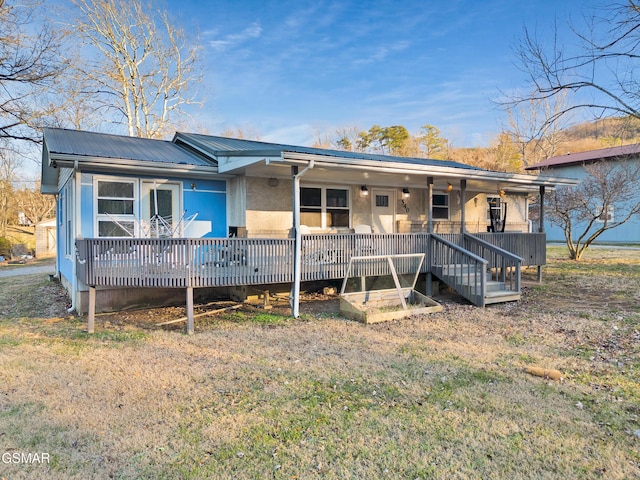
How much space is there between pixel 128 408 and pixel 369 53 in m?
23.5

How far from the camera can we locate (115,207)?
27.7ft

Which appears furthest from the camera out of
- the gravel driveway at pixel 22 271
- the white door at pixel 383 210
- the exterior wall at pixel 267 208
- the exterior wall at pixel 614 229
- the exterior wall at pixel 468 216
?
the exterior wall at pixel 614 229

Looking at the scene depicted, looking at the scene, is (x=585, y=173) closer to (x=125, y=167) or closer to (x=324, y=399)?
(x=125, y=167)

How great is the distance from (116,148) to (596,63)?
9.77 metres

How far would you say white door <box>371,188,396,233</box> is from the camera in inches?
471

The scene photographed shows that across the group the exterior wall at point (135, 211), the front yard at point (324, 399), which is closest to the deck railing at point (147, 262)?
the front yard at point (324, 399)

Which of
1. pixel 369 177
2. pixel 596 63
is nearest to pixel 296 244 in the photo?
pixel 369 177

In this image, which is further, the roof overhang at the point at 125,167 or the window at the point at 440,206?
the window at the point at 440,206

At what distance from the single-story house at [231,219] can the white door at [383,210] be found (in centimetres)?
3

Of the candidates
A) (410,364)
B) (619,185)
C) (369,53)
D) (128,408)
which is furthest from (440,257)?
(369,53)

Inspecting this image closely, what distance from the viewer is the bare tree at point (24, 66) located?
12.5m

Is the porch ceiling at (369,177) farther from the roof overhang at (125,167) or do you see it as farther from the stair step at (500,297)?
the stair step at (500,297)

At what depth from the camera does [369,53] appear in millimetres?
23391

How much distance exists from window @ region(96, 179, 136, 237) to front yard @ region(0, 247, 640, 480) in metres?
1.96
